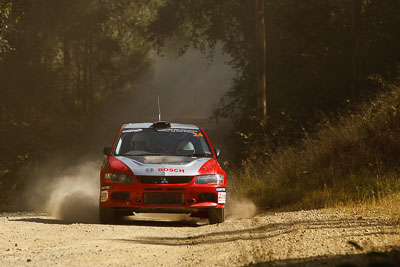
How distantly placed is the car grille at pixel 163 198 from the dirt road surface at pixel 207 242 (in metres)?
0.38

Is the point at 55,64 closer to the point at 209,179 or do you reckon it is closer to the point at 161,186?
the point at 209,179

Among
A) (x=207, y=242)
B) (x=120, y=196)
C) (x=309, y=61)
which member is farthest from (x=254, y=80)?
(x=207, y=242)

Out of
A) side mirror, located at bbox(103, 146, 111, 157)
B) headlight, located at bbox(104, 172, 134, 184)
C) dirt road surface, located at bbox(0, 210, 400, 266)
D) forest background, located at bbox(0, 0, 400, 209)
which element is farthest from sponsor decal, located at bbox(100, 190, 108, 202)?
forest background, located at bbox(0, 0, 400, 209)

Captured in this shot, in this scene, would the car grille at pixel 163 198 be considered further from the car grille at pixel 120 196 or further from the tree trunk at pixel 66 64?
the tree trunk at pixel 66 64

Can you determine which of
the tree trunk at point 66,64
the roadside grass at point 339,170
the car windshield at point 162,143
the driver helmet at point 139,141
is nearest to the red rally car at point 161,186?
the car windshield at point 162,143

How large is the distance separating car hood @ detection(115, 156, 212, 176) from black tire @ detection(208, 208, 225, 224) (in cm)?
69

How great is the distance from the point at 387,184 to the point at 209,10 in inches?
875

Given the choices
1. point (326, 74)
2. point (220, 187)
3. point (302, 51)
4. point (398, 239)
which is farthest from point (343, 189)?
point (302, 51)

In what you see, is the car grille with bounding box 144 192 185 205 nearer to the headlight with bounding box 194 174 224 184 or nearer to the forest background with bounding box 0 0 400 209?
the headlight with bounding box 194 174 224 184

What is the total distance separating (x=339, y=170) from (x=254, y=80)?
13.5 metres

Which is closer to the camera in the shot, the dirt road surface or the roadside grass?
the dirt road surface

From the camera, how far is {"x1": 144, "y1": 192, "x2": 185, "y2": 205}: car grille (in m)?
10.6

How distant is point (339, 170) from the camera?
15281 mm

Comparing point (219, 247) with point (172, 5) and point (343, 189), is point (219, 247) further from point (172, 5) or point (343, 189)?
point (172, 5)
